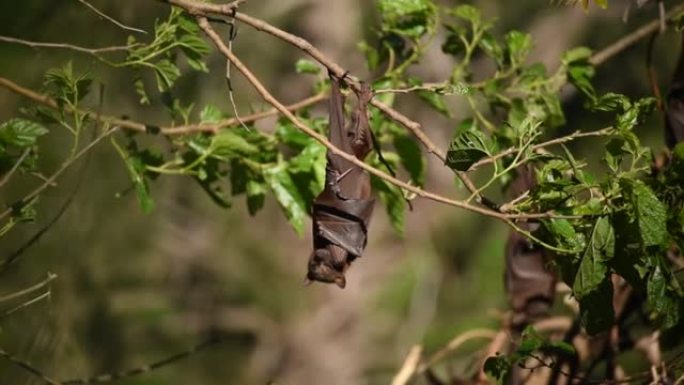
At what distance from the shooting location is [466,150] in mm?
1260

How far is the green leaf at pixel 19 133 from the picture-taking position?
1.44m

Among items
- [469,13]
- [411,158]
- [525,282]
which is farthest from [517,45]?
[525,282]

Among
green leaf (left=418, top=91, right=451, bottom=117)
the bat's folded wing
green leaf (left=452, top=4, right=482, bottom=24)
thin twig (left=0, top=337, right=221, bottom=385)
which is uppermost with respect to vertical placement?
green leaf (left=452, top=4, right=482, bottom=24)

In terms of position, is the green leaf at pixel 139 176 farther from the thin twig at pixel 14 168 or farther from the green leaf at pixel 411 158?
the green leaf at pixel 411 158

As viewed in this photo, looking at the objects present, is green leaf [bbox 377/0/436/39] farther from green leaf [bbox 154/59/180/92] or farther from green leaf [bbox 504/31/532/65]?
green leaf [bbox 154/59/180/92]

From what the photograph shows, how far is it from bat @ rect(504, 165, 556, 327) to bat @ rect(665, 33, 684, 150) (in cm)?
27

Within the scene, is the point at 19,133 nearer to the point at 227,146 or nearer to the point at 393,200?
the point at 227,146

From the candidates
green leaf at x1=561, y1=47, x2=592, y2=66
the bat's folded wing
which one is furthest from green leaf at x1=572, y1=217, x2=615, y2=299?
green leaf at x1=561, y1=47, x2=592, y2=66

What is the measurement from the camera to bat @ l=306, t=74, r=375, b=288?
56.3 inches

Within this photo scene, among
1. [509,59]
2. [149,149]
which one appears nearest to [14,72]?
[149,149]

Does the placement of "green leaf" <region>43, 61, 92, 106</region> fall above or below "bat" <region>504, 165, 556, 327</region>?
above

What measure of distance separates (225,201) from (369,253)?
3.85m

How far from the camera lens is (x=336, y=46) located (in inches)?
200

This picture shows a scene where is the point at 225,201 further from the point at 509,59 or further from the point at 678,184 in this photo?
the point at 678,184
